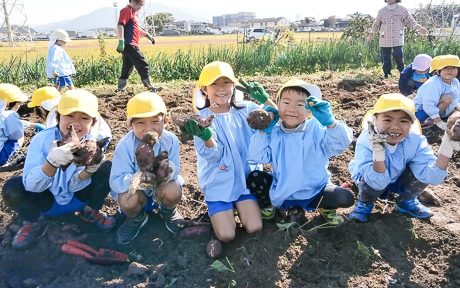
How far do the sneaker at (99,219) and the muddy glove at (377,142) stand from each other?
6.10 feet

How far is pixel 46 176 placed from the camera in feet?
8.01

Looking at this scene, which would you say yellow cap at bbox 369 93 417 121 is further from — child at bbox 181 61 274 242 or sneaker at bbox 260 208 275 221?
sneaker at bbox 260 208 275 221

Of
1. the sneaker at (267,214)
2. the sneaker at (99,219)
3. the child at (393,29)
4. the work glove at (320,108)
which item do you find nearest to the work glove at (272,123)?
the work glove at (320,108)

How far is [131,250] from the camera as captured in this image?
8.78ft

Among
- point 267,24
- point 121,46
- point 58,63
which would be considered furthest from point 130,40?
point 267,24

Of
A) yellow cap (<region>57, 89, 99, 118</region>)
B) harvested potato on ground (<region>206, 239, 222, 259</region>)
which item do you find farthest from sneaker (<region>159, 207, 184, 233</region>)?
yellow cap (<region>57, 89, 99, 118</region>)

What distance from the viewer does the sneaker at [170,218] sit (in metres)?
2.81

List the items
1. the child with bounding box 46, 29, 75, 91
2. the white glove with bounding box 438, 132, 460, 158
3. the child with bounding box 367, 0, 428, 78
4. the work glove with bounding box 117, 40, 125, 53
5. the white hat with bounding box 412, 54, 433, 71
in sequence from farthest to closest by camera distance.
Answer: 1. the child with bounding box 367, 0, 428, 78
2. the child with bounding box 46, 29, 75, 91
3. the work glove with bounding box 117, 40, 125, 53
4. the white hat with bounding box 412, 54, 433, 71
5. the white glove with bounding box 438, 132, 460, 158

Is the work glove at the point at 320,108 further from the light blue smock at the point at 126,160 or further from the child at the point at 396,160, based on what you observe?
the light blue smock at the point at 126,160

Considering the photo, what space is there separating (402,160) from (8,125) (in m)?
3.46

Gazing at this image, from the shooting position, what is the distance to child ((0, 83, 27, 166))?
3822 millimetres

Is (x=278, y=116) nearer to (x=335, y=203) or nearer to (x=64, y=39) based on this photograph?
(x=335, y=203)

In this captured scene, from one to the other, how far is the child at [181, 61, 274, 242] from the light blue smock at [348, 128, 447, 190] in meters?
0.77

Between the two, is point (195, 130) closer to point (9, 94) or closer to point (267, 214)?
point (267, 214)
